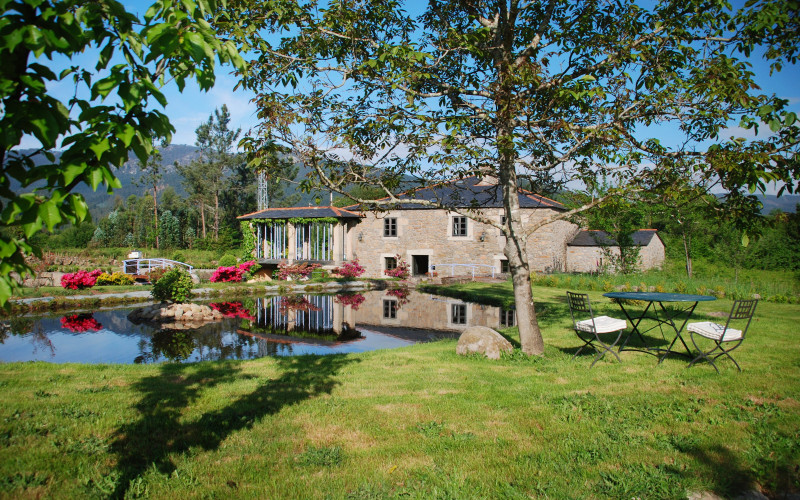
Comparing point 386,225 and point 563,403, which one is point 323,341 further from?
point 386,225

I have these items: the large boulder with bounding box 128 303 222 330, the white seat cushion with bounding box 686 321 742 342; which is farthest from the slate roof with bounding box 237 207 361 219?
the white seat cushion with bounding box 686 321 742 342

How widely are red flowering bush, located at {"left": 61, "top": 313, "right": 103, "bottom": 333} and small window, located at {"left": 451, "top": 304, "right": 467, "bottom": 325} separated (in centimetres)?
834

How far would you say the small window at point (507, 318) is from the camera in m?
10.9

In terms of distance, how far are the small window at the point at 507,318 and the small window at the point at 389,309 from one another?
2.93 m

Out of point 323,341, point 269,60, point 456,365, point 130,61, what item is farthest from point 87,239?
point 130,61

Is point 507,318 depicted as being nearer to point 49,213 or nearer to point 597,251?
point 49,213

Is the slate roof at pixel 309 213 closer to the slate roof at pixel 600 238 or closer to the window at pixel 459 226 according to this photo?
the window at pixel 459 226

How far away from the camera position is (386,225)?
24281mm

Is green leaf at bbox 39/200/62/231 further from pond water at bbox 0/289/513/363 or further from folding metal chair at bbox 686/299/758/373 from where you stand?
pond water at bbox 0/289/513/363

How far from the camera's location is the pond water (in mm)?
7668

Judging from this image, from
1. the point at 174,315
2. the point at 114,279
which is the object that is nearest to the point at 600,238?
the point at 174,315

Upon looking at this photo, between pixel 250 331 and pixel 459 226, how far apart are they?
49.5 ft

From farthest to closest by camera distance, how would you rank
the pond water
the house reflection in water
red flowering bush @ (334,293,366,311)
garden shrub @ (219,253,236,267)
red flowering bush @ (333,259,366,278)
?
garden shrub @ (219,253,236,267) → red flowering bush @ (333,259,366,278) → red flowering bush @ (334,293,366,311) → the house reflection in water → the pond water

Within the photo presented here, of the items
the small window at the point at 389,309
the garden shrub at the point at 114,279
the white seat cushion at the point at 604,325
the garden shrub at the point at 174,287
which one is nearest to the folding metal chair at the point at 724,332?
the white seat cushion at the point at 604,325
